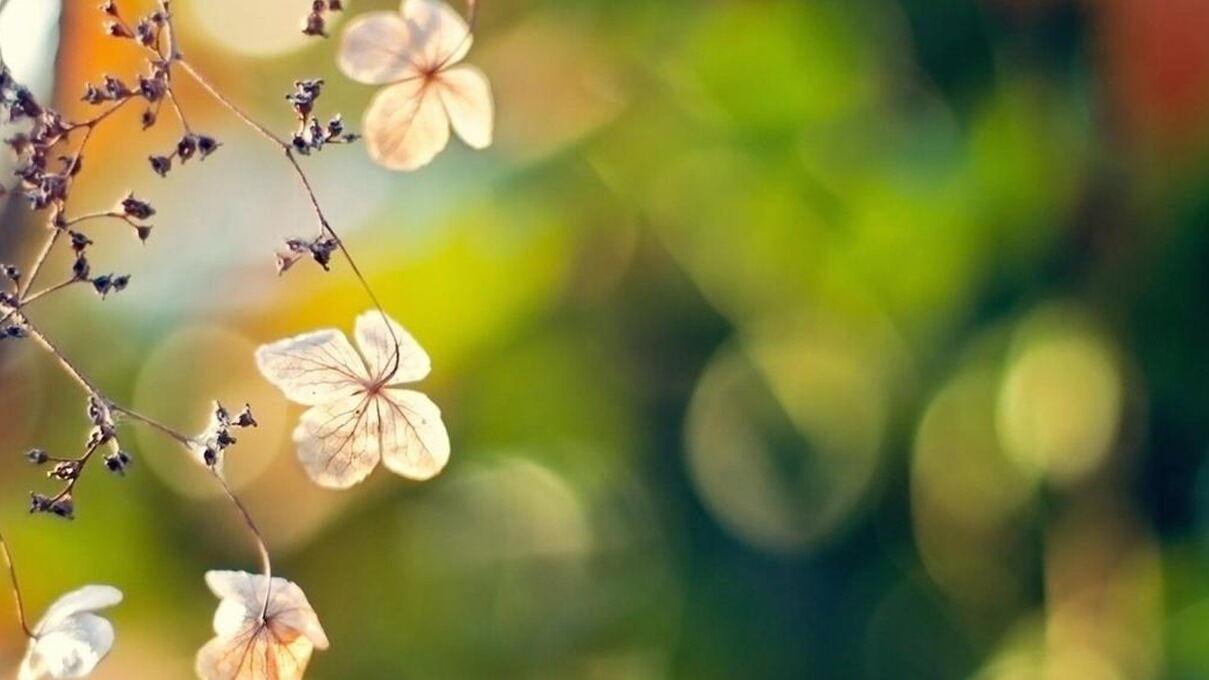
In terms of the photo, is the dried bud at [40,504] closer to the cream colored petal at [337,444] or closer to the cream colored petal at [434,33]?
the cream colored petal at [337,444]

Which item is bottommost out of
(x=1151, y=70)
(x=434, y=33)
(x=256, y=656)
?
(x=1151, y=70)

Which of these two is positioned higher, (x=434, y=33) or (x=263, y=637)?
(x=434, y=33)

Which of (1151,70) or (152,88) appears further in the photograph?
(1151,70)

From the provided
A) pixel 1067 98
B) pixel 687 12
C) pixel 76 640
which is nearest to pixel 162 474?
pixel 687 12

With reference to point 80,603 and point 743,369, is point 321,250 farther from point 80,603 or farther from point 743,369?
point 743,369

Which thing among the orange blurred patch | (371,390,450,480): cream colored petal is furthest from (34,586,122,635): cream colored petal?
the orange blurred patch

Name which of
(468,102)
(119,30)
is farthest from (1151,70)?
(119,30)

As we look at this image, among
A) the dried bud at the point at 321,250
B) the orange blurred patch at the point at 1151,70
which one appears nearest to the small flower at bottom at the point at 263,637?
the dried bud at the point at 321,250

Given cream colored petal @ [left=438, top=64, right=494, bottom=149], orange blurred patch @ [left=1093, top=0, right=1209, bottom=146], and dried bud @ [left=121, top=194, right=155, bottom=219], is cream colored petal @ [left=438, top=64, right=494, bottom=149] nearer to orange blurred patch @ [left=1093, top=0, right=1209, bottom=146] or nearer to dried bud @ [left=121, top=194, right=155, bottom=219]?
dried bud @ [left=121, top=194, right=155, bottom=219]

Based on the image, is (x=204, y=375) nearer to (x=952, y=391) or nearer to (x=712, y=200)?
(x=712, y=200)
